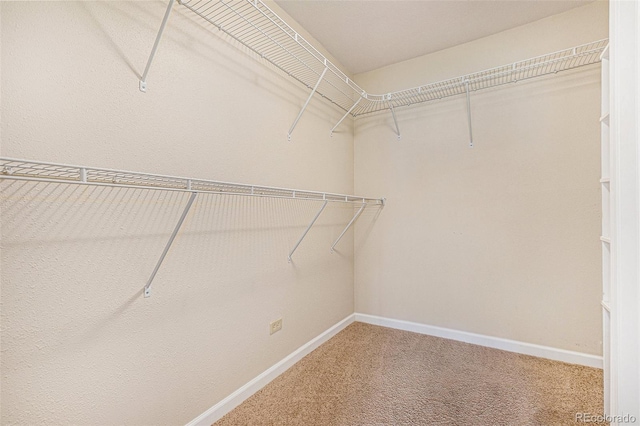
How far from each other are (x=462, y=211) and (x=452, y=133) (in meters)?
0.65

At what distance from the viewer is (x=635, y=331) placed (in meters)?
0.79

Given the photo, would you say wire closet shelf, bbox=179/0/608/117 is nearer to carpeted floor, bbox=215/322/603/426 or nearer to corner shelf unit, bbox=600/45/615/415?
corner shelf unit, bbox=600/45/615/415

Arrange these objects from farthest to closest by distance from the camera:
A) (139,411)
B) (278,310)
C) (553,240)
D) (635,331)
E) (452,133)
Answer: (452,133)
(553,240)
(278,310)
(139,411)
(635,331)

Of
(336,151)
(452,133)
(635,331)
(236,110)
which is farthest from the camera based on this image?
(336,151)

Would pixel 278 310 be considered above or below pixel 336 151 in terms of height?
below

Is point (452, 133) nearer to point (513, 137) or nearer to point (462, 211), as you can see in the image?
point (513, 137)

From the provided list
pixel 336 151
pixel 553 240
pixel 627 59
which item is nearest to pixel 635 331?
pixel 627 59

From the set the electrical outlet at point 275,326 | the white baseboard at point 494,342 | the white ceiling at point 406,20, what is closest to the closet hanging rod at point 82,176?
the electrical outlet at point 275,326

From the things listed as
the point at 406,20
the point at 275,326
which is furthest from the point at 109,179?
the point at 406,20

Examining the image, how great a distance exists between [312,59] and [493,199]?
1751 mm

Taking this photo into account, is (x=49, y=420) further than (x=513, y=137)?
No

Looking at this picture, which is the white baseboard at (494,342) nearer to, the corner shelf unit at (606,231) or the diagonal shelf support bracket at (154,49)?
the corner shelf unit at (606,231)

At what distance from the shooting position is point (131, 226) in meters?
1.14

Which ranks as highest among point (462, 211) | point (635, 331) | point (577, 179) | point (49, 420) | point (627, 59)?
point (627, 59)
